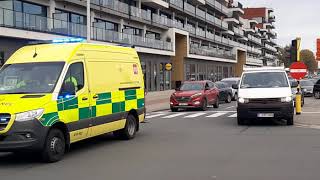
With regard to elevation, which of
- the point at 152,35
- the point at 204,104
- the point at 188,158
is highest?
the point at 152,35

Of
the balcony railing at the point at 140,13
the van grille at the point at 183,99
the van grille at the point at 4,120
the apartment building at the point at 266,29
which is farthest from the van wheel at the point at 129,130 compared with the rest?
the apartment building at the point at 266,29

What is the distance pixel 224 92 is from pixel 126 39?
14.9 metres

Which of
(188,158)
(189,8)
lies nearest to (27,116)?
(188,158)

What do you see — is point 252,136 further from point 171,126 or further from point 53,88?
point 53,88

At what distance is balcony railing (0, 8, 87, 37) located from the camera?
29513mm

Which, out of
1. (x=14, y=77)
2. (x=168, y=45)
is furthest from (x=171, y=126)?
(x=168, y=45)

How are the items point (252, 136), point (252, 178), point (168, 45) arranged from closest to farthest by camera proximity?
point (252, 178)
point (252, 136)
point (168, 45)

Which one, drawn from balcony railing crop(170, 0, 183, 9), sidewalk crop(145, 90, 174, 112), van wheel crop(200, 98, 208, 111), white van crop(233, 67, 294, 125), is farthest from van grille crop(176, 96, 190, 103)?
balcony railing crop(170, 0, 183, 9)

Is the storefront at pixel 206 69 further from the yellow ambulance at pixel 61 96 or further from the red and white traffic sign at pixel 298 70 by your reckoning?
the yellow ambulance at pixel 61 96

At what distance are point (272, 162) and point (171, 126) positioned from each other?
8403mm

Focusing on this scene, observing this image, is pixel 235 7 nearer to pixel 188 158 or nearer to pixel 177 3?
pixel 177 3

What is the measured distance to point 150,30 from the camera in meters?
57.1

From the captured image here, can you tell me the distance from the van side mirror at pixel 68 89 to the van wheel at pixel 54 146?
783 mm

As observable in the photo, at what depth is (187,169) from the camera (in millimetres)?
9289
